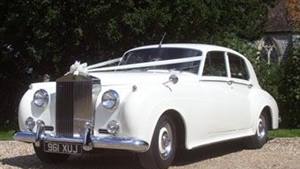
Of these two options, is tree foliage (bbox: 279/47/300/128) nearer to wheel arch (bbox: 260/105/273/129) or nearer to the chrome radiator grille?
wheel arch (bbox: 260/105/273/129)

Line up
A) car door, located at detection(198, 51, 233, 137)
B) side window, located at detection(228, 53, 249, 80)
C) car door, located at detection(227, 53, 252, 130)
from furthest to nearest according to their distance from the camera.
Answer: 1. side window, located at detection(228, 53, 249, 80)
2. car door, located at detection(227, 53, 252, 130)
3. car door, located at detection(198, 51, 233, 137)

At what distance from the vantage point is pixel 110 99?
8.01 meters

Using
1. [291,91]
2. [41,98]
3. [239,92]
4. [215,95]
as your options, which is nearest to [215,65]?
[215,95]

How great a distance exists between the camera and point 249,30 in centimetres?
1922

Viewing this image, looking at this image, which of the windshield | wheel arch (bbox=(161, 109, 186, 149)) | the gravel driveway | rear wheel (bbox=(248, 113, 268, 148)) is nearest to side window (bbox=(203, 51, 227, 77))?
the windshield

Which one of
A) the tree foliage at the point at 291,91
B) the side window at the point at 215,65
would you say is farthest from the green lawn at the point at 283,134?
the side window at the point at 215,65

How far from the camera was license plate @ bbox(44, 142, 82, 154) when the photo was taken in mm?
8055

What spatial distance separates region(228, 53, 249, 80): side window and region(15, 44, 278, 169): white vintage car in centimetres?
23

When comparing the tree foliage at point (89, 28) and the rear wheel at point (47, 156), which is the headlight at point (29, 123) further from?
the tree foliage at point (89, 28)

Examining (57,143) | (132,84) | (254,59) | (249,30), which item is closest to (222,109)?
(132,84)

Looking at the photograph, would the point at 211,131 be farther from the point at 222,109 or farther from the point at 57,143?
the point at 57,143

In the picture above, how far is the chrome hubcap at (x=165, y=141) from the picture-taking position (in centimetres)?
818

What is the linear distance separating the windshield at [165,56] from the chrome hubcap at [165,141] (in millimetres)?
1295

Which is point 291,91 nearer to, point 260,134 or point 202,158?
point 260,134
